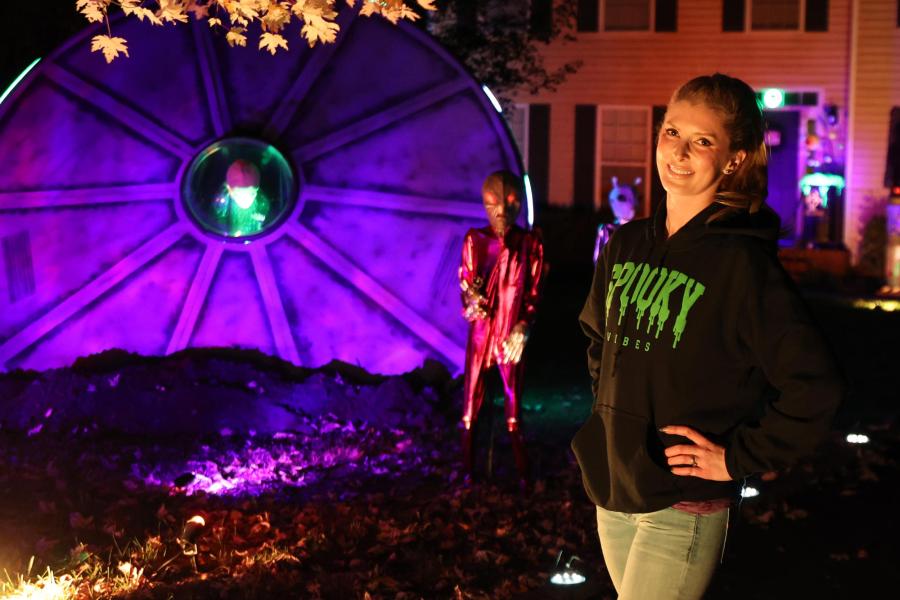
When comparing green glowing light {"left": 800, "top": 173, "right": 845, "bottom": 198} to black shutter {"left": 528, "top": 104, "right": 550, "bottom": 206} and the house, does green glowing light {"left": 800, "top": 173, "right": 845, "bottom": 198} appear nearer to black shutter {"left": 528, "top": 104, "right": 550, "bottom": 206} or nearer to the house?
the house

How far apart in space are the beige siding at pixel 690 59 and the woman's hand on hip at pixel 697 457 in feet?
59.6

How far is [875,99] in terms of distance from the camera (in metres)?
19.2

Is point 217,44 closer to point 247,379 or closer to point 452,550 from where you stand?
point 247,379

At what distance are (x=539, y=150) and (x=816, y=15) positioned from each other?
5829mm

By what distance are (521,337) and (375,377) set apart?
242 centimetres

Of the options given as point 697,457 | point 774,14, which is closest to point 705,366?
point 697,457

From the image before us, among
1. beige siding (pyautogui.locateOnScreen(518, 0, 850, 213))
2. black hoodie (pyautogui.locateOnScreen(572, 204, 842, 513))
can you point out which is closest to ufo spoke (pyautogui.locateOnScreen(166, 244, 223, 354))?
black hoodie (pyautogui.locateOnScreen(572, 204, 842, 513))

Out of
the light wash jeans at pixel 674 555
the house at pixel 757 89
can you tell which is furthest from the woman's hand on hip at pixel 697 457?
the house at pixel 757 89

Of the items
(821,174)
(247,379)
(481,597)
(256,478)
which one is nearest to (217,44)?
(247,379)

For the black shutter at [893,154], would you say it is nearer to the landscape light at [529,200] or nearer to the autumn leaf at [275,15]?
the landscape light at [529,200]

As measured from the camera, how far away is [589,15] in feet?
66.3

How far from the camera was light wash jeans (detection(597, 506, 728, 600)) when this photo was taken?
8.29 feet

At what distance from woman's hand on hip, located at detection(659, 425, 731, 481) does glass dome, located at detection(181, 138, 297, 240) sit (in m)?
5.99

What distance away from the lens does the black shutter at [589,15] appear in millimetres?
20172
